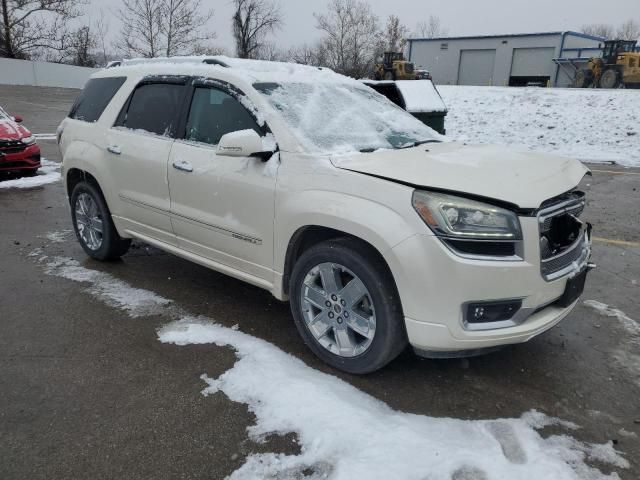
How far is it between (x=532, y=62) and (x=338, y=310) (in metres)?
45.0

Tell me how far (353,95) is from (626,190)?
24.6 feet

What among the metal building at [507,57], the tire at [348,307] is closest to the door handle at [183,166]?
the tire at [348,307]

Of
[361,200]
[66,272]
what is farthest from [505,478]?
[66,272]

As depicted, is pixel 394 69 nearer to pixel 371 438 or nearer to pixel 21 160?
pixel 21 160

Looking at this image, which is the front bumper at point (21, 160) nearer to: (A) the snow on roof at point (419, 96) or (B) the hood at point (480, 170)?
(A) the snow on roof at point (419, 96)

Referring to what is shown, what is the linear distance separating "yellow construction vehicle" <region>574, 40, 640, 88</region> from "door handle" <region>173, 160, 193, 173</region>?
95.3 ft

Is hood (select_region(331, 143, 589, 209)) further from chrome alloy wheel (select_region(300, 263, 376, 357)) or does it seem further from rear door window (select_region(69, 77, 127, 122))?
rear door window (select_region(69, 77, 127, 122))

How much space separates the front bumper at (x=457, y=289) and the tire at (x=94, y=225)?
3.14 meters

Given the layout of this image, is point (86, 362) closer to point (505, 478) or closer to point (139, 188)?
point (139, 188)

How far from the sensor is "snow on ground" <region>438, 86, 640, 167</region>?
48.8 ft

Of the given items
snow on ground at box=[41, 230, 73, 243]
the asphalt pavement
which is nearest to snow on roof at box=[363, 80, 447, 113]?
the asphalt pavement

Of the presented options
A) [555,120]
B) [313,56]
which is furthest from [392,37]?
[555,120]

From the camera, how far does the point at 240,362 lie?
323 cm

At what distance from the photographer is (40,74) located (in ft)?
134
